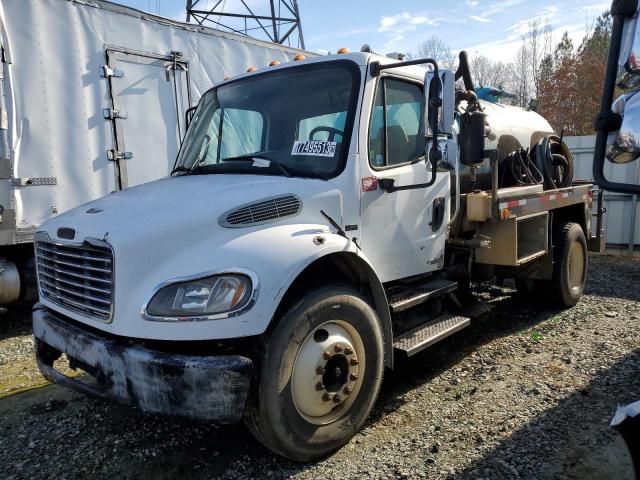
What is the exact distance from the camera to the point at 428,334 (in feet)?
12.7

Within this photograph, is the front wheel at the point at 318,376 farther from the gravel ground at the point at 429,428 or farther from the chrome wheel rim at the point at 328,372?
the gravel ground at the point at 429,428

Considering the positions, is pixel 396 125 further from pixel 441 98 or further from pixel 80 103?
pixel 80 103

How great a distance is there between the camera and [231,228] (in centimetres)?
285

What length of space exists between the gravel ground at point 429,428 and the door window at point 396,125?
6.01 feet

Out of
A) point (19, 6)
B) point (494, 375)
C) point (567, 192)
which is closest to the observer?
point (494, 375)

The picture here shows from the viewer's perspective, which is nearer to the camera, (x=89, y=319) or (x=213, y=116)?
(x=89, y=319)

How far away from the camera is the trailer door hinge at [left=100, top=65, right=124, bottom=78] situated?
605 cm

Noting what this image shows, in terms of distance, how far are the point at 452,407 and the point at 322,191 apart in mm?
1852

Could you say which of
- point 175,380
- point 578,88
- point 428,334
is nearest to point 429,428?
point 428,334

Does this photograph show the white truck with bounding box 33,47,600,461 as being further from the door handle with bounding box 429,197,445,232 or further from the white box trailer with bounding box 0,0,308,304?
the white box trailer with bounding box 0,0,308,304

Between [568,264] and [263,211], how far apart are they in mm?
4419

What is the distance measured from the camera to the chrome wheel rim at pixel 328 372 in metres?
2.90

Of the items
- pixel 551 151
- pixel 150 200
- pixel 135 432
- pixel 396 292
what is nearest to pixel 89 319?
pixel 150 200

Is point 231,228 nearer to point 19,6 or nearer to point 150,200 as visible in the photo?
point 150,200
